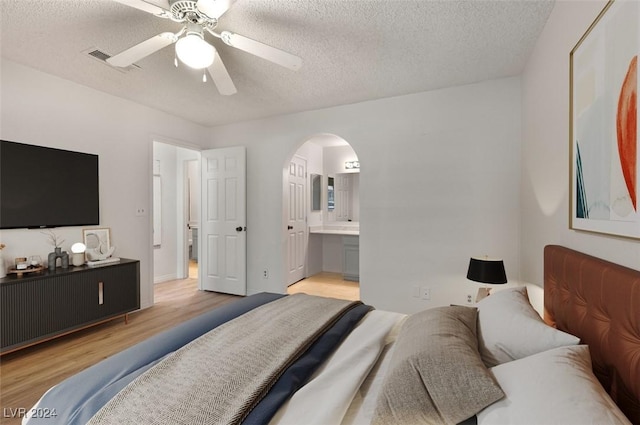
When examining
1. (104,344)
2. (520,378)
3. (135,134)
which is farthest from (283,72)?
(104,344)

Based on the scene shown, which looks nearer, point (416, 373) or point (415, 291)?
point (416, 373)

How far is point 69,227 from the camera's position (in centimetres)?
282

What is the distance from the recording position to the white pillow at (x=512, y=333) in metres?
1.04

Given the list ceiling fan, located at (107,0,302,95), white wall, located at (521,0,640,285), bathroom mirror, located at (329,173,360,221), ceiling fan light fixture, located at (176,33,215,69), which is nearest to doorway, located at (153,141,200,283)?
bathroom mirror, located at (329,173,360,221)

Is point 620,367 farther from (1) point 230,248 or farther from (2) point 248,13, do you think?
(1) point 230,248

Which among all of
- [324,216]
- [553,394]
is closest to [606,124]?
[553,394]

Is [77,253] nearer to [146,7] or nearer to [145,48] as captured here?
[145,48]

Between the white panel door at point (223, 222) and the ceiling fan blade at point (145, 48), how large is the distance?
215 centimetres

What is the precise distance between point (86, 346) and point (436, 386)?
303 centimetres

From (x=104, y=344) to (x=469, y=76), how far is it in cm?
423

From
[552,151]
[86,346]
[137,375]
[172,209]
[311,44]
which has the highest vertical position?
[311,44]

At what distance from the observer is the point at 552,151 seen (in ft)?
5.66

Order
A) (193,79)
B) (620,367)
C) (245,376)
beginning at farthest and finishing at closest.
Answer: (193,79), (245,376), (620,367)

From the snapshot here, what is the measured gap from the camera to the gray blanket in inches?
34.2
